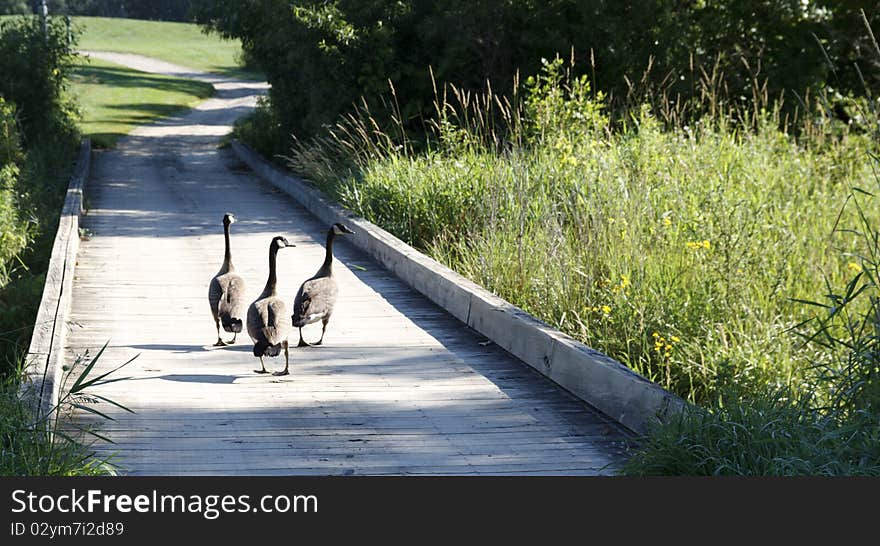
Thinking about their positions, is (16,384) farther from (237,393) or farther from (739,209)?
(739,209)

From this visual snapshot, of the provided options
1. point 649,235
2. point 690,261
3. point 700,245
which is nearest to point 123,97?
point 649,235

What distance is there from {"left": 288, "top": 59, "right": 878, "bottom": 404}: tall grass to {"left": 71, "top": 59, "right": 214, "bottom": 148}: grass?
744 inches

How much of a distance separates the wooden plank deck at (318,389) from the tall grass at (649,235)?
77 cm

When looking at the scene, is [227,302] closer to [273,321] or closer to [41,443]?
[273,321]

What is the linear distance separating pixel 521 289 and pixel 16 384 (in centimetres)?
452

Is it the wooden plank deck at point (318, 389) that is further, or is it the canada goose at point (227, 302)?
the canada goose at point (227, 302)

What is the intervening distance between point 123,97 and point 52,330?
42012mm

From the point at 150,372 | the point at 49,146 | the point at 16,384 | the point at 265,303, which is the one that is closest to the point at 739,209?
the point at 265,303

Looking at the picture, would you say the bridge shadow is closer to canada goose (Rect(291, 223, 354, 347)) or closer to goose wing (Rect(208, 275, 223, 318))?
canada goose (Rect(291, 223, 354, 347))

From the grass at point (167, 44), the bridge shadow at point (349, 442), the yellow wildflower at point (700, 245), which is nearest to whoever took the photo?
the bridge shadow at point (349, 442)

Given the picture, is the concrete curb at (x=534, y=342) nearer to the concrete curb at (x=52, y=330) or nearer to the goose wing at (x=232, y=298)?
the goose wing at (x=232, y=298)

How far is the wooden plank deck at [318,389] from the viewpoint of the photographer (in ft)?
20.3

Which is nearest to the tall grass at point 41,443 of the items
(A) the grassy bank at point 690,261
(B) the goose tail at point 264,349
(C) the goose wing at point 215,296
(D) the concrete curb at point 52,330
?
(D) the concrete curb at point 52,330

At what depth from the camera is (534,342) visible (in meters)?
8.10
